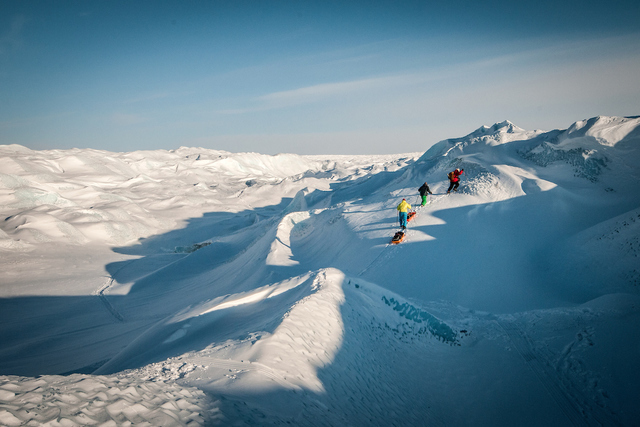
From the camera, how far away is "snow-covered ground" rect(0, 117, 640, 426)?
4.49 meters

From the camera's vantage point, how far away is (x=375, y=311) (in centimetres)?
828

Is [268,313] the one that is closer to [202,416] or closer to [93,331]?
[202,416]

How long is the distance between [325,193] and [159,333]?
985 inches

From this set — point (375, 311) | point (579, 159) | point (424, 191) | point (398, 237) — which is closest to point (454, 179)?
point (424, 191)

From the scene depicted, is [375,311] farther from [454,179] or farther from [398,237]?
[454,179]

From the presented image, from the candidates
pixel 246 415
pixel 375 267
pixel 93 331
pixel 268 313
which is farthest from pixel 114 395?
pixel 93 331

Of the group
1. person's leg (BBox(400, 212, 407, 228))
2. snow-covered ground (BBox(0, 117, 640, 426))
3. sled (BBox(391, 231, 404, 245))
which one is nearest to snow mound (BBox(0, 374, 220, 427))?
snow-covered ground (BBox(0, 117, 640, 426))

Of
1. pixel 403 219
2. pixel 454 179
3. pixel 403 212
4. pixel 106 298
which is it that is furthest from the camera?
pixel 106 298

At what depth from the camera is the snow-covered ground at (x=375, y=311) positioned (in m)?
4.49

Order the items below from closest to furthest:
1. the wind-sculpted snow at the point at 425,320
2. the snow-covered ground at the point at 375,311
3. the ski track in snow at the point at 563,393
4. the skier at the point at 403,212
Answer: the snow-covered ground at the point at 375,311, the ski track in snow at the point at 563,393, the wind-sculpted snow at the point at 425,320, the skier at the point at 403,212

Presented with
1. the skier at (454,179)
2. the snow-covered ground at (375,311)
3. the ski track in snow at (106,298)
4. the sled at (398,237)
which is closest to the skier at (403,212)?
the sled at (398,237)

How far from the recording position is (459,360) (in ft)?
23.9

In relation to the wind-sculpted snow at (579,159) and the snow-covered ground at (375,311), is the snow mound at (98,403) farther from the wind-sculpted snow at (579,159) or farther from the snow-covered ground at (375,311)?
the wind-sculpted snow at (579,159)

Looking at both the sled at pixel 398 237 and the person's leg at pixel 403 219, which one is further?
the sled at pixel 398 237
